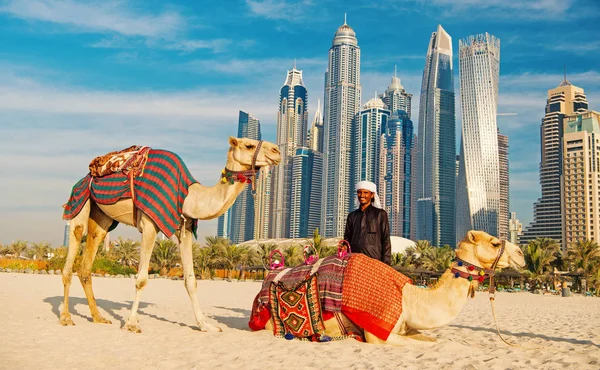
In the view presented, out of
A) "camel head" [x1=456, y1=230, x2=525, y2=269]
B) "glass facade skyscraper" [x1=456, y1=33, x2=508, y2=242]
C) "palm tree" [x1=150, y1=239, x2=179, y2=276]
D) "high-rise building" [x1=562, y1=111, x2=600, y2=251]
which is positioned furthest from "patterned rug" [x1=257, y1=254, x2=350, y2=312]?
"glass facade skyscraper" [x1=456, y1=33, x2=508, y2=242]

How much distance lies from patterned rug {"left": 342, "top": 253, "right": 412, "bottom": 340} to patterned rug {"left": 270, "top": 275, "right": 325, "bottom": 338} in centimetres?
40

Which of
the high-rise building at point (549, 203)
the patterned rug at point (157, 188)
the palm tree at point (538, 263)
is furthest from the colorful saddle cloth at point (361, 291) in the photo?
the high-rise building at point (549, 203)

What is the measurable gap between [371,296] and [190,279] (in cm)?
285

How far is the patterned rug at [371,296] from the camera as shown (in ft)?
21.4

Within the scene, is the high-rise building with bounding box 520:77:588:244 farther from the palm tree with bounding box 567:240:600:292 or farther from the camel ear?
the camel ear

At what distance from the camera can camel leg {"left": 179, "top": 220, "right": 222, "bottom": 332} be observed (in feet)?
26.3

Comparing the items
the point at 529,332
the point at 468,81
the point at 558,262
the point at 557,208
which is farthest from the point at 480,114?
the point at 529,332

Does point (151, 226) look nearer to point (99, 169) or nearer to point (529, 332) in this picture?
point (99, 169)

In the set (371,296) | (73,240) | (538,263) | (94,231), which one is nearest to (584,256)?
(538,263)

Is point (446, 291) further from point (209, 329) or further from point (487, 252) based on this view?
point (209, 329)

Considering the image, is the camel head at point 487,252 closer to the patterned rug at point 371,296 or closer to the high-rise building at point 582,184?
the patterned rug at point 371,296

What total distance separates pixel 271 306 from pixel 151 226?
203 cm

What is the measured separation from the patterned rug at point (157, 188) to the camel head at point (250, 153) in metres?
0.90

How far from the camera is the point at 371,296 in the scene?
6.63m
